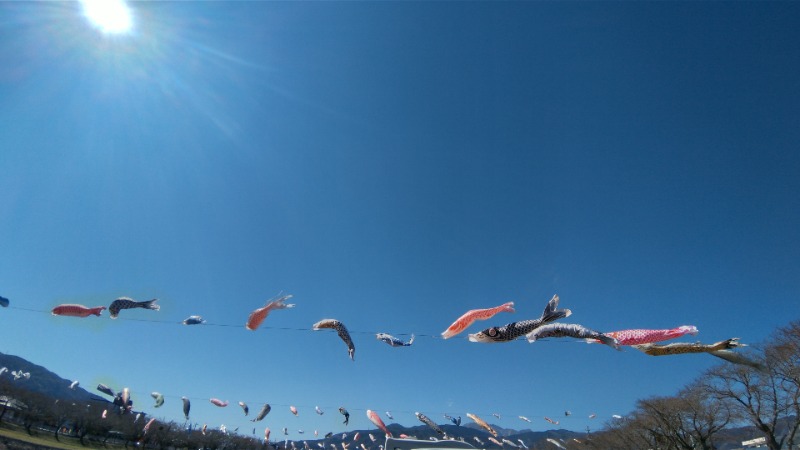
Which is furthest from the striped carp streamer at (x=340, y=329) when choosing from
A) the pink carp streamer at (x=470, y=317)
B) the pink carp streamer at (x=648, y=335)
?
the pink carp streamer at (x=648, y=335)

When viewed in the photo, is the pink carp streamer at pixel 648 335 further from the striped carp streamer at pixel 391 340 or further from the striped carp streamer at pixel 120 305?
the striped carp streamer at pixel 120 305

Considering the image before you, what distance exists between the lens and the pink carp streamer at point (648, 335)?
6.27 m

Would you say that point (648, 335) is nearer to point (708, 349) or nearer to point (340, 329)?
point (708, 349)

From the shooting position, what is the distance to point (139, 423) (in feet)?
230

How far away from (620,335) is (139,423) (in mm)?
91579

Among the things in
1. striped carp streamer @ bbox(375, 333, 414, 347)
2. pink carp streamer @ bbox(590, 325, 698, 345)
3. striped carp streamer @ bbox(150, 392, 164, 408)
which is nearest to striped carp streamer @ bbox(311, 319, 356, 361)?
striped carp streamer @ bbox(375, 333, 414, 347)

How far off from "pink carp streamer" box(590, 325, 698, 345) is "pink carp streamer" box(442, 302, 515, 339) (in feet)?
6.56

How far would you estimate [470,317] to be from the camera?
8.31 metres

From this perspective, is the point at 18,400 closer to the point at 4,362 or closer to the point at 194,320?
the point at 194,320

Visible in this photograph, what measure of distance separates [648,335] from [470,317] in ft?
11.2

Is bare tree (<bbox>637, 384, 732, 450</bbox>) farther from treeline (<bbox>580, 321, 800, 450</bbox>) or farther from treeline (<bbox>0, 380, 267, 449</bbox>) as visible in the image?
treeline (<bbox>0, 380, 267, 449</bbox>)

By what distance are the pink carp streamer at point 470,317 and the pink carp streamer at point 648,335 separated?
200 centimetres

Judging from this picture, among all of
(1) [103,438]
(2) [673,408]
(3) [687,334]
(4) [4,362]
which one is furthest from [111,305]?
(4) [4,362]

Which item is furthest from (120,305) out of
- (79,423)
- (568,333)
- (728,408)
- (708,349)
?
(79,423)
